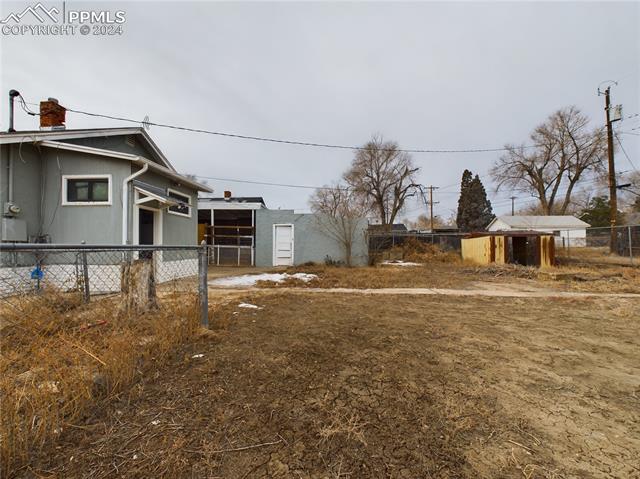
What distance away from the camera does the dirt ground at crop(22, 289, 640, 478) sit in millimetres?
1444

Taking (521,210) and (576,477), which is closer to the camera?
(576,477)

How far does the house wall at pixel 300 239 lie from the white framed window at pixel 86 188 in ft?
22.9

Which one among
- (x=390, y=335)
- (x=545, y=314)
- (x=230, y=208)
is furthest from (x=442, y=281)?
(x=230, y=208)

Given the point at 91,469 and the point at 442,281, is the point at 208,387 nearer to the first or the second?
the point at 91,469

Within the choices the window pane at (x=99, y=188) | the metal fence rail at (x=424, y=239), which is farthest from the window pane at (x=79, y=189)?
the metal fence rail at (x=424, y=239)

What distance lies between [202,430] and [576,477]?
6.52 feet

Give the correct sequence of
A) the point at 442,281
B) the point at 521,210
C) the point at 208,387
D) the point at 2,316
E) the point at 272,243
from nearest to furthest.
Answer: the point at 208,387 → the point at 2,316 → the point at 442,281 → the point at 272,243 → the point at 521,210

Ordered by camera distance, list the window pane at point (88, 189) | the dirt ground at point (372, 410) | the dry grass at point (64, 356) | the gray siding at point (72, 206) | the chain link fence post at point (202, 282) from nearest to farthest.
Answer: the dirt ground at point (372, 410) → the dry grass at point (64, 356) → the chain link fence post at point (202, 282) → the gray siding at point (72, 206) → the window pane at point (88, 189)

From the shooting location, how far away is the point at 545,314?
4.81 meters

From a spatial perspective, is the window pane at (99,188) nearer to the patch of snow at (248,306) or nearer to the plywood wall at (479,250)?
the patch of snow at (248,306)

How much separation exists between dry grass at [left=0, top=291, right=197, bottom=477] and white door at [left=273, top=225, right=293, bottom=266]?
9.78 meters

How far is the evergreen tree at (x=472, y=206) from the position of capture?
135ft

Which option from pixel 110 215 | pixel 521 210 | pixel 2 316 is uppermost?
pixel 521 210

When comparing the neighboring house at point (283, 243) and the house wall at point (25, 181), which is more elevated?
the house wall at point (25, 181)
